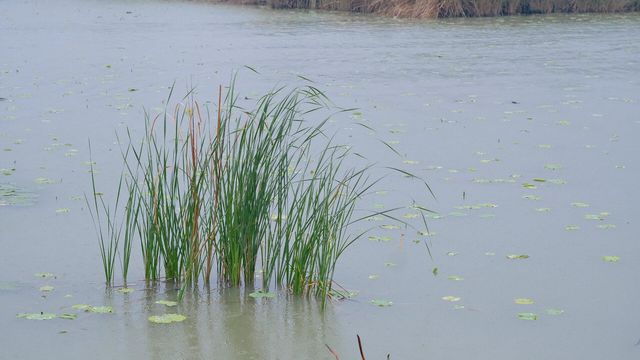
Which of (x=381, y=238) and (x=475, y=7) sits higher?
(x=475, y=7)

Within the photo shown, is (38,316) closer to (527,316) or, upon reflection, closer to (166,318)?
(166,318)

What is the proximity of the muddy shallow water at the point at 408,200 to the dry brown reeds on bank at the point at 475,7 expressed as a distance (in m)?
3.99

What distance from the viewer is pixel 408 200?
5.20 metres

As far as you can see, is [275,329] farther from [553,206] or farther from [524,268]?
[553,206]

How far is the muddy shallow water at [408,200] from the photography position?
342 centimetres

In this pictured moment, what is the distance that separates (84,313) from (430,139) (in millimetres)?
3699

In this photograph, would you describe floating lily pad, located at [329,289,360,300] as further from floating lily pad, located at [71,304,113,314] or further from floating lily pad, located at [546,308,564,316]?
floating lily pad, located at [71,304,113,314]

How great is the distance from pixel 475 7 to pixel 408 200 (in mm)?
12465

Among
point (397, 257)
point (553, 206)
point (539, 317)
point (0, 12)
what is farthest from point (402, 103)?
point (0, 12)

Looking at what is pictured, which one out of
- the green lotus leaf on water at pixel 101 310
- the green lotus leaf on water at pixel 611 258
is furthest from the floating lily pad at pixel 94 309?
the green lotus leaf on water at pixel 611 258

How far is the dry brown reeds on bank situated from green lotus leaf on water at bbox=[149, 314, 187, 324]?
13.7 meters

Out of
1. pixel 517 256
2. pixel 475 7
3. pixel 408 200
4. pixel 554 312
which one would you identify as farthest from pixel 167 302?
pixel 475 7

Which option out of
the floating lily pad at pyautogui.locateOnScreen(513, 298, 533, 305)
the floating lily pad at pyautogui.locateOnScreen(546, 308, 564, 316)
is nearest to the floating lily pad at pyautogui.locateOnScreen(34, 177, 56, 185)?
the floating lily pad at pyautogui.locateOnScreen(513, 298, 533, 305)

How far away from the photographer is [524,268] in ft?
13.5
